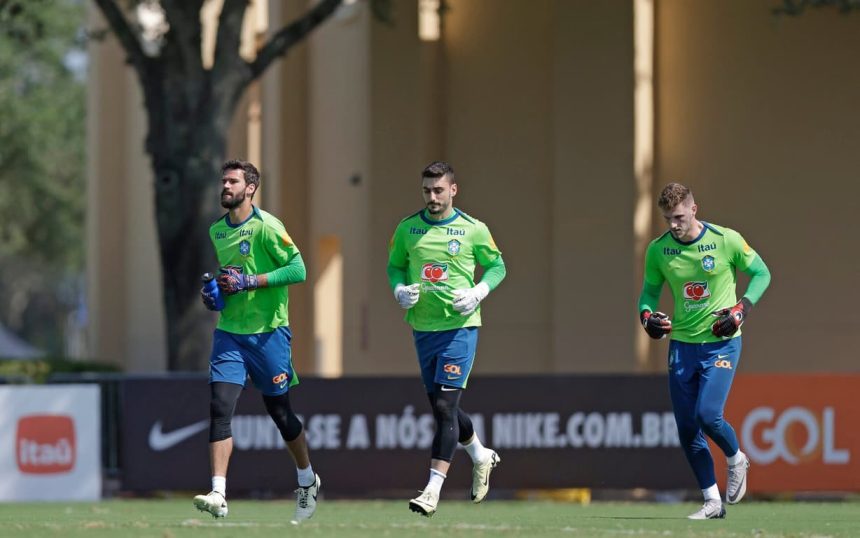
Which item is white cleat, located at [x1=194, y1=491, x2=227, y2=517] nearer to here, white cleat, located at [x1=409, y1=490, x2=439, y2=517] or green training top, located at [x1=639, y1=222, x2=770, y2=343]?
white cleat, located at [x1=409, y1=490, x2=439, y2=517]

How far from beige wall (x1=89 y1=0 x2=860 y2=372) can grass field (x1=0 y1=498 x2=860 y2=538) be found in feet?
13.5

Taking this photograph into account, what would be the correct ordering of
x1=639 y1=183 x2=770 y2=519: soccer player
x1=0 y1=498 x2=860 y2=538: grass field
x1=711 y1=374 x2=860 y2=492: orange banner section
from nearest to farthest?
x1=0 y1=498 x2=860 y2=538: grass field, x1=639 y1=183 x2=770 y2=519: soccer player, x1=711 y1=374 x2=860 y2=492: orange banner section

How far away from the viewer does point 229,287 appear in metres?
10.9

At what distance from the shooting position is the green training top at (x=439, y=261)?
1134 centimetres

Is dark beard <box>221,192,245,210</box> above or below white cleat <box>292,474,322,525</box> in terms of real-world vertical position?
above

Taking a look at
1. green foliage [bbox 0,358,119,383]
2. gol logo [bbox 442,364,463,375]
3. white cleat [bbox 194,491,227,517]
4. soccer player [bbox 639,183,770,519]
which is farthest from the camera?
green foliage [bbox 0,358,119,383]

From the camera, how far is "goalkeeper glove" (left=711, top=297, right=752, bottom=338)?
11.3 meters

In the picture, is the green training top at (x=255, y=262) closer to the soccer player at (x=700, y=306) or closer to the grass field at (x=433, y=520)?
the grass field at (x=433, y=520)

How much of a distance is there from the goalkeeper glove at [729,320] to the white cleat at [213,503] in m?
3.49

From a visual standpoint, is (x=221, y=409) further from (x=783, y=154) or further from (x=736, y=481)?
(x=783, y=154)

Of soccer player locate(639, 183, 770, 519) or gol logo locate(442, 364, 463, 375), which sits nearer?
gol logo locate(442, 364, 463, 375)

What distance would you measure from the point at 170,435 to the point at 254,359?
713 cm

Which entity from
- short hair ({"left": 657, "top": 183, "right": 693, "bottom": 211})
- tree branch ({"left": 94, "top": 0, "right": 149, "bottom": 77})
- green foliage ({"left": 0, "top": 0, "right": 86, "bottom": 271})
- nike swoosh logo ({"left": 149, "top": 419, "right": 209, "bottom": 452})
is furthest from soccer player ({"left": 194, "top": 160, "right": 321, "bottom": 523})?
green foliage ({"left": 0, "top": 0, "right": 86, "bottom": 271})

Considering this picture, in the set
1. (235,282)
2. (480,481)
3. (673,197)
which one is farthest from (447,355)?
(673,197)
